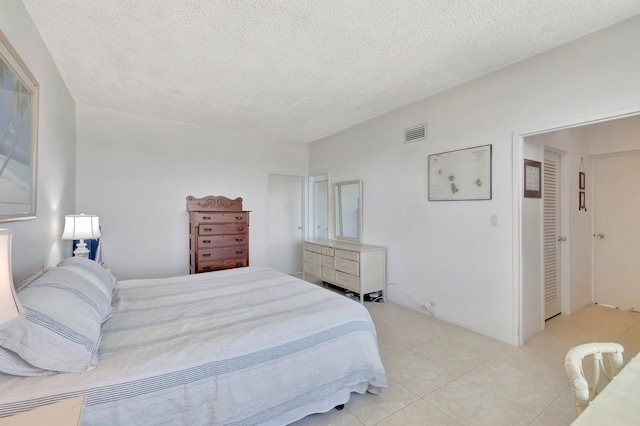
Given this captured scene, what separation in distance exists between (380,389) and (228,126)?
3995 mm

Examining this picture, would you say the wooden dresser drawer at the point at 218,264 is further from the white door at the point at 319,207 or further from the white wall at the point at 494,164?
the white wall at the point at 494,164

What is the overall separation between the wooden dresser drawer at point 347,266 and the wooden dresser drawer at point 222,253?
1.38m

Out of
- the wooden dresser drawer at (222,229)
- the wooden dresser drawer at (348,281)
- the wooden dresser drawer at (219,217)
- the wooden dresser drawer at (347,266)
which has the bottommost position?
the wooden dresser drawer at (348,281)

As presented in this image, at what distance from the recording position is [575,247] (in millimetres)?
3432

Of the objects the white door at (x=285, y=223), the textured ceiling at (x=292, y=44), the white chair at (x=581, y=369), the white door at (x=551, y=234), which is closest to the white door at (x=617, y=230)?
the white door at (x=551, y=234)

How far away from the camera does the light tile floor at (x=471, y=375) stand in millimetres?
1714

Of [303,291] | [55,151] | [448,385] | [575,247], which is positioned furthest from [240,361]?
[575,247]

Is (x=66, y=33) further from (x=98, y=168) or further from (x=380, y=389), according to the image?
(x=380, y=389)

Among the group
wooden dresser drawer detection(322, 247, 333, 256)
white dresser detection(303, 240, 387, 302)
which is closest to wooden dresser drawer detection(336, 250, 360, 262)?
white dresser detection(303, 240, 387, 302)

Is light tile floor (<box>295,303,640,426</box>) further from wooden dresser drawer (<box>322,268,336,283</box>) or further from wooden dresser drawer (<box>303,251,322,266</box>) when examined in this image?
wooden dresser drawer (<box>303,251,322,266</box>)

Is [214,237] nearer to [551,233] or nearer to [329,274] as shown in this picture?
[329,274]

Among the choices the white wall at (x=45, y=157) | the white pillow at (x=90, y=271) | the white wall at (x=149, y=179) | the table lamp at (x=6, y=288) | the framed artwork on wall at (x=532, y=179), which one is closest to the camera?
the table lamp at (x=6, y=288)

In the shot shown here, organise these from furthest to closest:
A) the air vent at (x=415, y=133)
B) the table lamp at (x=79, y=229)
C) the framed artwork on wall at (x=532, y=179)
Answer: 1. the air vent at (x=415, y=133)
2. the framed artwork on wall at (x=532, y=179)
3. the table lamp at (x=79, y=229)

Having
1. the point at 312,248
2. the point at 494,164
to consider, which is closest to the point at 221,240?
the point at 312,248
